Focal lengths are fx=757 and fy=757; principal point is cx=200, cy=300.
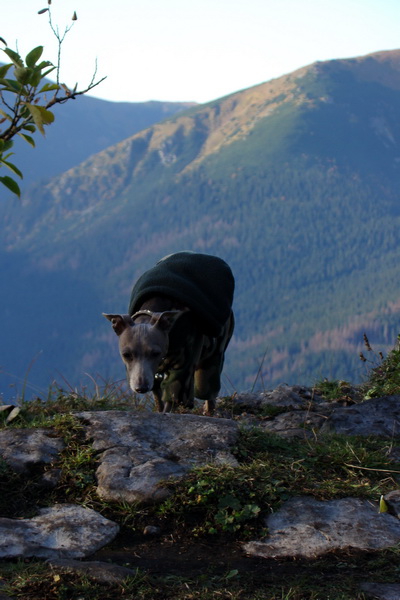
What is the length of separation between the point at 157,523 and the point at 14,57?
284 cm

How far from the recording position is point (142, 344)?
693 centimetres

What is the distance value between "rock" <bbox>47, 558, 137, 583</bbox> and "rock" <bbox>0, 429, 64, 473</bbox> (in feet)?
4.15

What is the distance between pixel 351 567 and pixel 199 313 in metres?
3.80

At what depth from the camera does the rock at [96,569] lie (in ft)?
12.7

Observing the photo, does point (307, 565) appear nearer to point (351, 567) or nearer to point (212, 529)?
point (351, 567)

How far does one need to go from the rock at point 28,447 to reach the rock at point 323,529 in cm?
166

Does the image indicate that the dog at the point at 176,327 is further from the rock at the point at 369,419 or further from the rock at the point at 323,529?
the rock at the point at 323,529

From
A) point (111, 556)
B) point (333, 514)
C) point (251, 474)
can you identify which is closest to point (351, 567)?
point (333, 514)

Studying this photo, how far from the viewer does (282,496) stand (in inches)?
192

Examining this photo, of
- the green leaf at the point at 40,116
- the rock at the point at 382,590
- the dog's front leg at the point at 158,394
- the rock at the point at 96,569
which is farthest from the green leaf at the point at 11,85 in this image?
the dog's front leg at the point at 158,394

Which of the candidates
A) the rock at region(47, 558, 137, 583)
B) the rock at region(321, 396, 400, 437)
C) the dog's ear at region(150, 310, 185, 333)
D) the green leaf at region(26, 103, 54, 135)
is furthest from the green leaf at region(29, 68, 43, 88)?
the rock at region(321, 396, 400, 437)

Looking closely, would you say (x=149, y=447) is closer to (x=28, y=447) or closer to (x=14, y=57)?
(x=28, y=447)

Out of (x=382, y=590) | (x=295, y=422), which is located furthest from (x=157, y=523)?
(x=295, y=422)

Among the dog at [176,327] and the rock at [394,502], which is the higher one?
the dog at [176,327]
